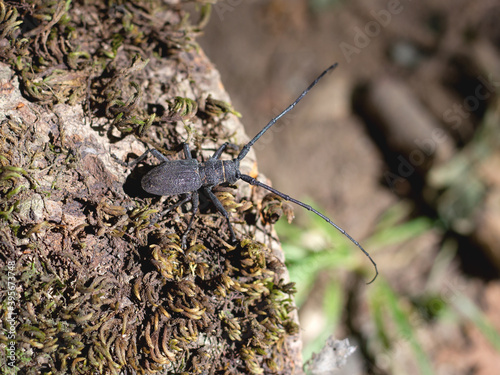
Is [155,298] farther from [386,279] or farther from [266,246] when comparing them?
[386,279]

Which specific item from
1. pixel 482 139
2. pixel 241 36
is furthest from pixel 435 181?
pixel 241 36

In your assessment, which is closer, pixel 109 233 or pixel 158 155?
pixel 109 233
